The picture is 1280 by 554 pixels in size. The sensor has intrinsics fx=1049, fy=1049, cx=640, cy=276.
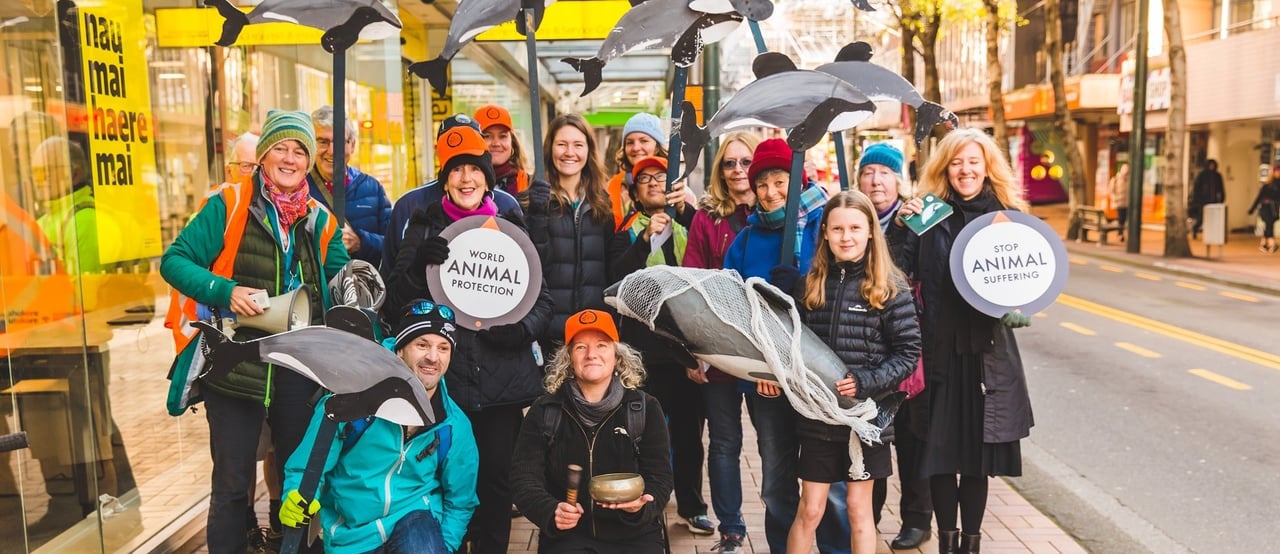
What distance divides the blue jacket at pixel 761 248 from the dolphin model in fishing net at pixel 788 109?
0.65m

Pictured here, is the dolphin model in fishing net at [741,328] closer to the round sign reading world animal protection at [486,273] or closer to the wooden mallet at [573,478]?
the round sign reading world animal protection at [486,273]

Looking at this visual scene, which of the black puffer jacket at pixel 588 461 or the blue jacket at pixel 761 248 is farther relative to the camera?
the blue jacket at pixel 761 248

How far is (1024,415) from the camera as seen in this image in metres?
4.49

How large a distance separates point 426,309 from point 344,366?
0.71 metres

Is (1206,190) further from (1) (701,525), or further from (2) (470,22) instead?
(2) (470,22)

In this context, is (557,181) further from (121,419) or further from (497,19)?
(121,419)

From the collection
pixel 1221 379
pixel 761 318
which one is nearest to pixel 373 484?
pixel 761 318

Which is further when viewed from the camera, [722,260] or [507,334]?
[722,260]

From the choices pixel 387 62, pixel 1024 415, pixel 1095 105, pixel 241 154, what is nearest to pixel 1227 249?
pixel 1095 105

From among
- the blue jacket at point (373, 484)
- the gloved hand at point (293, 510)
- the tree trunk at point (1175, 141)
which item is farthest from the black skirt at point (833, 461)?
the tree trunk at point (1175, 141)

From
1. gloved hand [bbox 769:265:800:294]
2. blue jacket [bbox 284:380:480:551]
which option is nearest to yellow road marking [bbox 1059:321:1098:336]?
gloved hand [bbox 769:265:800:294]

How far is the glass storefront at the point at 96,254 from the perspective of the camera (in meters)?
4.16

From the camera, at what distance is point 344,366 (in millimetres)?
3123

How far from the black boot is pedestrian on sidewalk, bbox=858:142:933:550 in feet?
1.09
